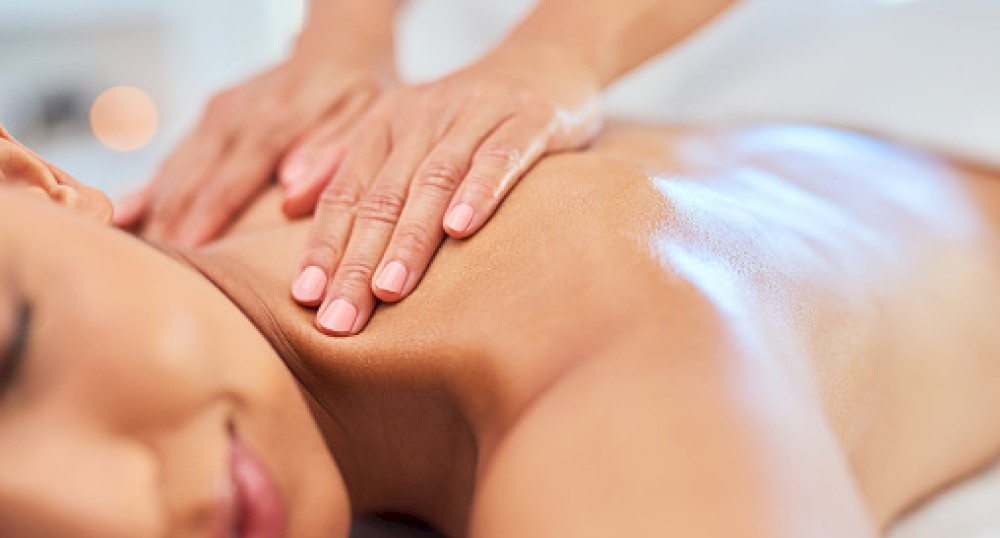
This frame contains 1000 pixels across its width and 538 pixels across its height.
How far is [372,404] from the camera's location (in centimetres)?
82

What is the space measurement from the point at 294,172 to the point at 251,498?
1.52 ft

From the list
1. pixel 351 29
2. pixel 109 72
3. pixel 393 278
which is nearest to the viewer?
pixel 393 278

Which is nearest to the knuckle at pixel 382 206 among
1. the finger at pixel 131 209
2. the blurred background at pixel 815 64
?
the finger at pixel 131 209

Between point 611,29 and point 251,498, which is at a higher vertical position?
point 611,29

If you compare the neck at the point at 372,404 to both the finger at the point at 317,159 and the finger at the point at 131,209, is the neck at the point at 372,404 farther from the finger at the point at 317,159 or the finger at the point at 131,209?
the finger at the point at 131,209

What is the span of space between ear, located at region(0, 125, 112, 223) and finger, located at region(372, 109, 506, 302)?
0.23m

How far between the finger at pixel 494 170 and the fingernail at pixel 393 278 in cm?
5

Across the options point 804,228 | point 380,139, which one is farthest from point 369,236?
point 804,228

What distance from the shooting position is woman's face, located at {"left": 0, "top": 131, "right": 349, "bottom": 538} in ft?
2.04

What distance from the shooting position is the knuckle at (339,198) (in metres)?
0.91

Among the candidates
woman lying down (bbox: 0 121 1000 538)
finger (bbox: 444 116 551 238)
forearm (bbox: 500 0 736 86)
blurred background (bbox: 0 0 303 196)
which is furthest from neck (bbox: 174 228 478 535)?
blurred background (bbox: 0 0 303 196)

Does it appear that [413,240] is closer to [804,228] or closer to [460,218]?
[460,218]

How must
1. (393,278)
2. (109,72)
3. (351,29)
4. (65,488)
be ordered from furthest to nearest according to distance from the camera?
(109,72), (351,29), (393,278), (65,488)

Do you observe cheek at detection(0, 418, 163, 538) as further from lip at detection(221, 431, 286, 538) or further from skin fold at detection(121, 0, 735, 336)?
skin fold at detection(121, 0, 735, 336)
